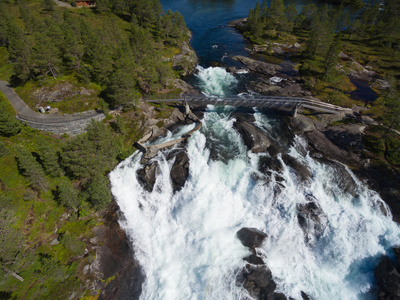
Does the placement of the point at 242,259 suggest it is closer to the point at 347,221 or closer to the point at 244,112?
the point at 347,221

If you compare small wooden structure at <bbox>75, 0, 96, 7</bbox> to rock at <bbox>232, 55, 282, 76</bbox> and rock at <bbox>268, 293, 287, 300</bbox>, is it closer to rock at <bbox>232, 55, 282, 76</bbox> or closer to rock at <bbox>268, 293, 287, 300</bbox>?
rock at <bbox>232, 55, 282, 76</bbox>

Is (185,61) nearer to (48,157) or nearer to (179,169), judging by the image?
(179,169)

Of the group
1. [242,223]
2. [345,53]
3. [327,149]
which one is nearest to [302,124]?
[327,149]

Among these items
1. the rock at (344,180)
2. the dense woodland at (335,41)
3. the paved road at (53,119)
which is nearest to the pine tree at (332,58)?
the dense woodland at (335,41)

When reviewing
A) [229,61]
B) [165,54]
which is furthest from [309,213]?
[165,54]

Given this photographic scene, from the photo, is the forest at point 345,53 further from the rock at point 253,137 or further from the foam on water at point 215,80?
the foam on water at point 215,80
